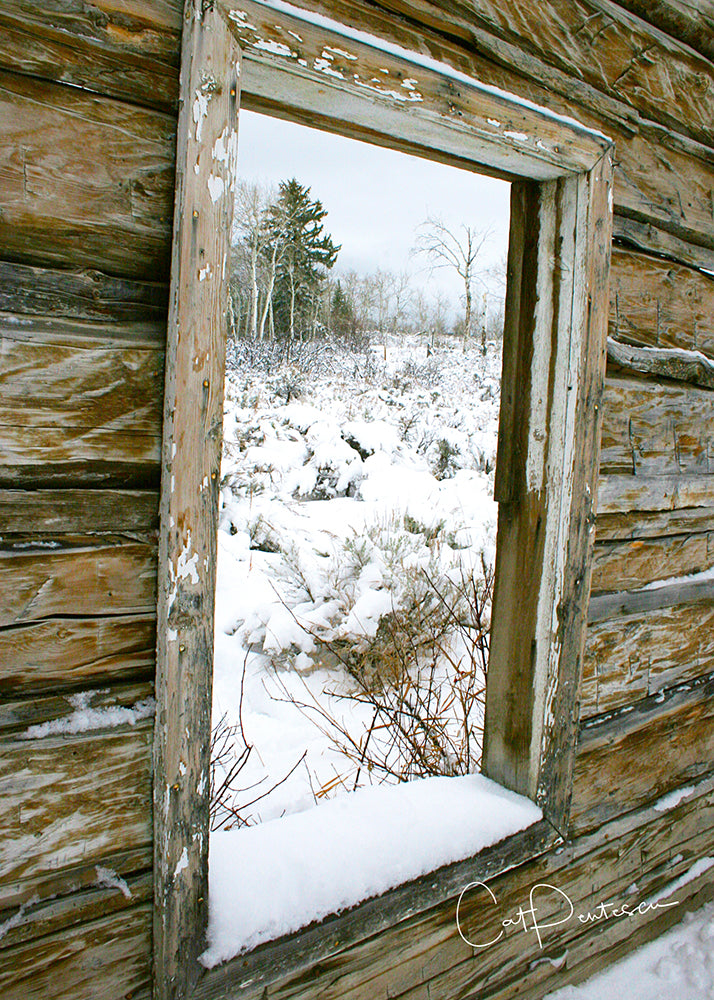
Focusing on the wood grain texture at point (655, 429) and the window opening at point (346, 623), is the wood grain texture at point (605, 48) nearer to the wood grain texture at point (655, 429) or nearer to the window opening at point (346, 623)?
the wood grain texture at point (655, 429)

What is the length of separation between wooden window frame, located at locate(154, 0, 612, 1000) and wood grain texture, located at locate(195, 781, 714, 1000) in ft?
0.18

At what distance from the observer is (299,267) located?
21.7 metres

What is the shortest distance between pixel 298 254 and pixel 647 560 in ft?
73.4

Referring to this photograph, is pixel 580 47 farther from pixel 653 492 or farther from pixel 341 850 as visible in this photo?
pixel 341 850

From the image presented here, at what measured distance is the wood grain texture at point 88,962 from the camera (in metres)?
0.92

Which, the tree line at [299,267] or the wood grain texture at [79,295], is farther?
the tree line at [299,267]

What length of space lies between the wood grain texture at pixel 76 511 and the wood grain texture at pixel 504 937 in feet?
2.77

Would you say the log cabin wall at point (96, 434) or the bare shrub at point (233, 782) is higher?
the log cabin wall at point (96, 434)

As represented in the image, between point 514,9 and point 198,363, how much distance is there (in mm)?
1083

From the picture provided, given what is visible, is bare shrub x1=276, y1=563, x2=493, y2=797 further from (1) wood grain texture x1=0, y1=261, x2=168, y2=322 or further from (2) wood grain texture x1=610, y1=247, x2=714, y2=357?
(1) wood grain texture x1=0, y1=261, x2=168, y2=322

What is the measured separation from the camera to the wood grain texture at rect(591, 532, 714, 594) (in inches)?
64.0

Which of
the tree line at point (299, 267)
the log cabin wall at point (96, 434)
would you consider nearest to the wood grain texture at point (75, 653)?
the log cabin wall at point (96, 434)

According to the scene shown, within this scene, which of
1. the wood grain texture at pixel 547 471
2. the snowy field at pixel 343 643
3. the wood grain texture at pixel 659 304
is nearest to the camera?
the snowy field at pixel 343 643
